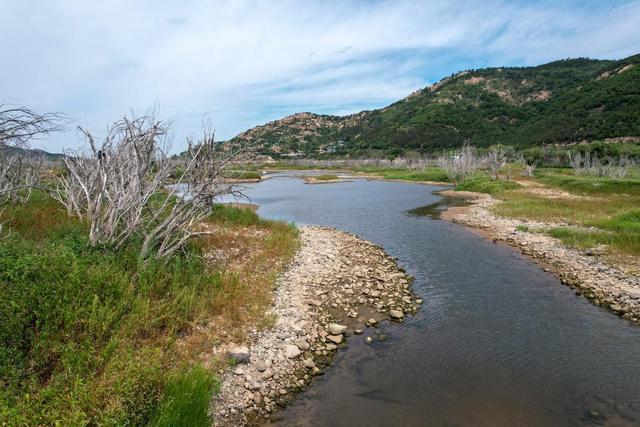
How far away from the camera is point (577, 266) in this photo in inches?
658

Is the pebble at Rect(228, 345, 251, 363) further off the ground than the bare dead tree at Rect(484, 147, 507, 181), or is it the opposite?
the bare dead tree at Rect(484, 147, 507, 181)

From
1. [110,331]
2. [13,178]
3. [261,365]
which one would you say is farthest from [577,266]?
[13,178]

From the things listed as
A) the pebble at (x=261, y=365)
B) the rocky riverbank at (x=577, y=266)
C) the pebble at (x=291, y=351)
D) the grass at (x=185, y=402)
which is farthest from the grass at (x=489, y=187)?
the grass at (x=185, y=402)

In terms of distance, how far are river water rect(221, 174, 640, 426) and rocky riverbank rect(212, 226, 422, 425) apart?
450mm

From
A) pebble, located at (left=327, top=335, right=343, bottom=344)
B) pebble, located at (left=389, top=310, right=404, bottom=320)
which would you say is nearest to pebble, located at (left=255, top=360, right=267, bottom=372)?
pebble, located at (left=327, top=335, right=343, bottom=344)

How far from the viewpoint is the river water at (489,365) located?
7516 millimetres

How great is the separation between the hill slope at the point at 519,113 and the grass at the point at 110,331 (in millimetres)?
85371

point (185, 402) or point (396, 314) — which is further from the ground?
point (185, 402)

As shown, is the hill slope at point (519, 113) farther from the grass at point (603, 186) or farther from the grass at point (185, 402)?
the grass at point (185, 402)

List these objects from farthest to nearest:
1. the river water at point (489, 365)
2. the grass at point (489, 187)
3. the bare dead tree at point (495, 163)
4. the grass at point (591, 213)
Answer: the bare dead tree at point (495, 163) → the grass at point (489, 187) → the grass at point (591, 213) → the river water at point (489, 365)

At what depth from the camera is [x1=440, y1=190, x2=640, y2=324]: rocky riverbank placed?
43.0 feet

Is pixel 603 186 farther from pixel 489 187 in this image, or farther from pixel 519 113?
pixel 519 113

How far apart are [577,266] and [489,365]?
1062cm

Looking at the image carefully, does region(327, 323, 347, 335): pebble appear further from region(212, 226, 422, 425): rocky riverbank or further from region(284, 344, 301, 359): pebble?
region(284, 344, 301, 359): pebble
